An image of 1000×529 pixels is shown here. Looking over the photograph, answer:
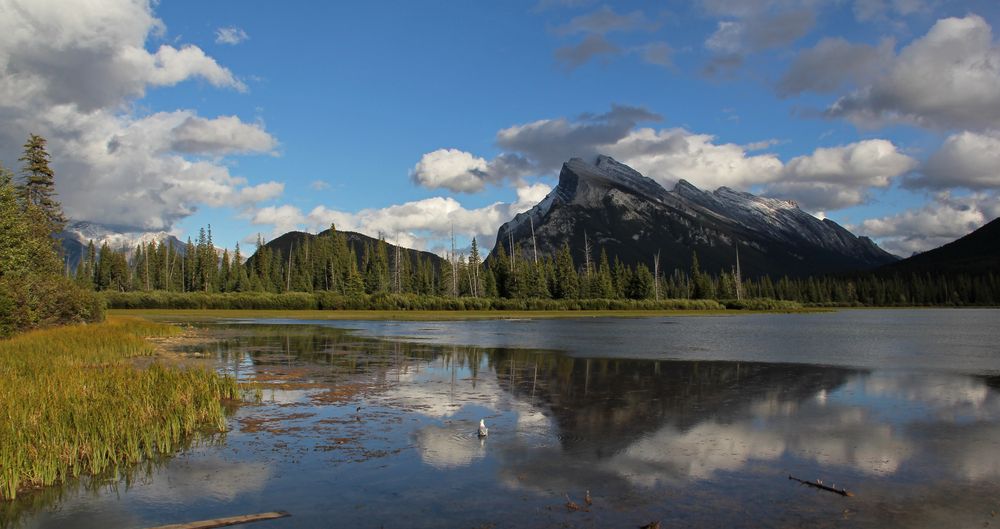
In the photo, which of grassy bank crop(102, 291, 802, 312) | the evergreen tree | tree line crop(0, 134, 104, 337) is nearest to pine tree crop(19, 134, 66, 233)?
tree line crop(0, 134, 104, 337)

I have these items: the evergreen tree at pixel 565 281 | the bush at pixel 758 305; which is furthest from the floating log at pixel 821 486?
the bush at pixel 758 305

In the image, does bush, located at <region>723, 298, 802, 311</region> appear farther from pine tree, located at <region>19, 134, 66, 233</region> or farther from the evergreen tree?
pine tree, located at <region>19, 134, 66, 233</region>

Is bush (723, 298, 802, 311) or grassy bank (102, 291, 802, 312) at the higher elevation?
grassy bank (102, 291, 802, 312)

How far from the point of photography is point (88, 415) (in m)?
16.2

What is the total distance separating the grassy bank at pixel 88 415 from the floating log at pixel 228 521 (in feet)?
14.3

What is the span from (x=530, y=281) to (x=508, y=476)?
148 metres

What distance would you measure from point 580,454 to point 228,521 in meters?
8.15

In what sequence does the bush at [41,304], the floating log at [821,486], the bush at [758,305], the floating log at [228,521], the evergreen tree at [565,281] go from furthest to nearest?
the evergreen tree at [565,281] → the bush at [758,305] → the bush at [41,304] → the floating log at [821,486] → the floating log at [228,521]

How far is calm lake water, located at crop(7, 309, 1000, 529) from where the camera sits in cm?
1155

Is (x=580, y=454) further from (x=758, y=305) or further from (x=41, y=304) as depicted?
(x=758, y=305)

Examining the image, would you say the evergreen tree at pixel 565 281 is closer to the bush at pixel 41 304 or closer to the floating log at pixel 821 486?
the bush at pixel 41 304

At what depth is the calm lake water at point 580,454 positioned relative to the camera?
37.9 ft

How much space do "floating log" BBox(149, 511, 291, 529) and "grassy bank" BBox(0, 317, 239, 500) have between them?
4.35 meters

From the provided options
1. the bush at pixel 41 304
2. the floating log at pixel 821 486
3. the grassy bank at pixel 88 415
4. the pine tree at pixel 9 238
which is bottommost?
the floating log at pixel 821 486
